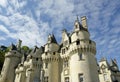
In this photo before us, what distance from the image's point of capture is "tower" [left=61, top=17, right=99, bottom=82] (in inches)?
1163

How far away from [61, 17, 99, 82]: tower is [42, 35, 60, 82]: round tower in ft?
5.73

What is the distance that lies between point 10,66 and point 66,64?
858 inches

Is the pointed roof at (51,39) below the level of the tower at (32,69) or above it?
above

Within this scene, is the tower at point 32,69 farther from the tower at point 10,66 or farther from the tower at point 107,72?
the tower at point 107,72

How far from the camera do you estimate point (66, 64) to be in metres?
35.9

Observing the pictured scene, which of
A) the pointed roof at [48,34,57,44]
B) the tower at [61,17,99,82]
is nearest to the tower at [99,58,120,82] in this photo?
the tower at [61,17,99,82]

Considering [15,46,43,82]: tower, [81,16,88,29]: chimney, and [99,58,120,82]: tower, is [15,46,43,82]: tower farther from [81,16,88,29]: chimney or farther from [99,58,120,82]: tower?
[99,58,120,82]: tower

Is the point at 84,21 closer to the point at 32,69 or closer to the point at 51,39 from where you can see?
the point at 51,39

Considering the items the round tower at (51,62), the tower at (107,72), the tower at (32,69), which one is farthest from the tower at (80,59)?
the tower at (107,72)

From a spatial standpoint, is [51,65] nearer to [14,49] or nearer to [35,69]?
[35,69]

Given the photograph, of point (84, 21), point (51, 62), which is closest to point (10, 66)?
point (51, 62)

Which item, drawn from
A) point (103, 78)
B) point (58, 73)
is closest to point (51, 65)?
point (58, 73)

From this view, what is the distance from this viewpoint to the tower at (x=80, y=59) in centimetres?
2955

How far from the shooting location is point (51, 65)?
3644 cm
